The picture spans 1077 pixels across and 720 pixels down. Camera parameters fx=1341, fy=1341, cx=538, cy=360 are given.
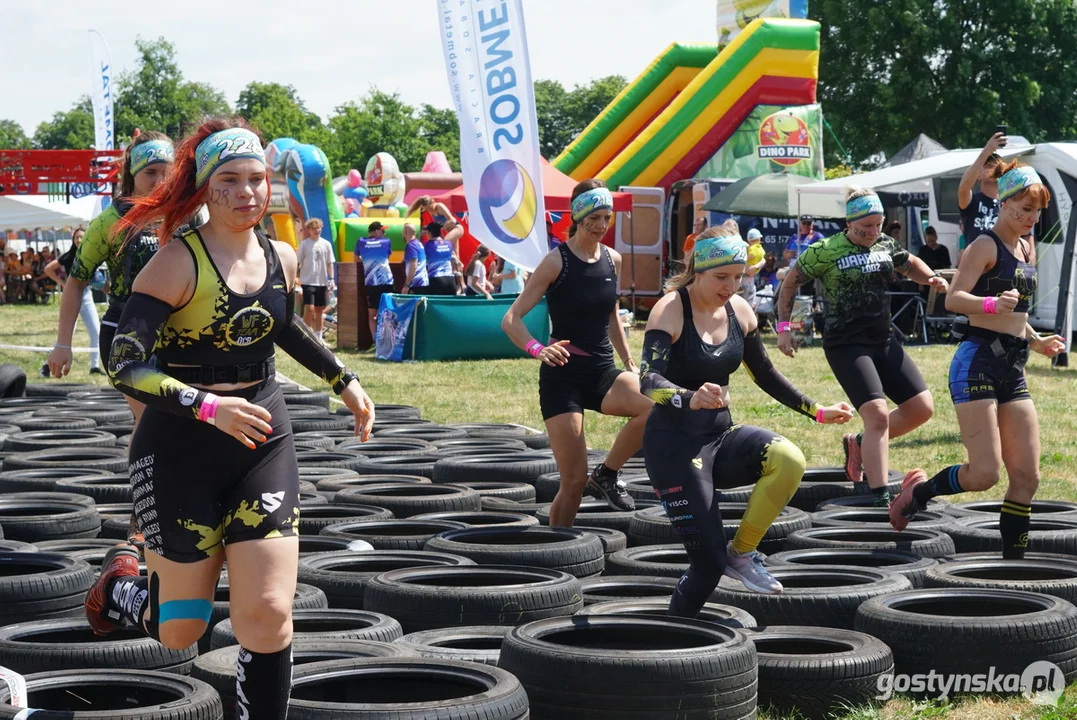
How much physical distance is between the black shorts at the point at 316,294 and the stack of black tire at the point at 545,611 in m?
13.4

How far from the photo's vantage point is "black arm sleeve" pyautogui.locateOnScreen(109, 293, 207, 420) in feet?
13.2

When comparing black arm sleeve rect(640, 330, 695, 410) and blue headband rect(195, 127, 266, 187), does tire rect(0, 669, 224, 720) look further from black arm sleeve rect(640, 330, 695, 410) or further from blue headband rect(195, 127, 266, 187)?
black arm sleeve rect(640, 330, 695, 410)

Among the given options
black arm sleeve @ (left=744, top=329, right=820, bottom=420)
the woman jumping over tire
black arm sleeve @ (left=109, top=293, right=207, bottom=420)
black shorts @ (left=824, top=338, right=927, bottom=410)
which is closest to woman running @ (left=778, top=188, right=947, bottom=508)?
black shorts @ (left=824, top=338, right=927, bottom=410)

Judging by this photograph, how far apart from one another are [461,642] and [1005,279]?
3.56m

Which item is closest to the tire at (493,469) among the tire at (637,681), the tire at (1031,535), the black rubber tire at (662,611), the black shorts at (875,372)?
the black shorts at (875,372)

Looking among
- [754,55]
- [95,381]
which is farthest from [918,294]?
[95,381]

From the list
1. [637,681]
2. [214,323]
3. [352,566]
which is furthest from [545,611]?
[214,323]

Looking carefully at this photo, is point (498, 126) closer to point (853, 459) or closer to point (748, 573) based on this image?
point (853, 459)

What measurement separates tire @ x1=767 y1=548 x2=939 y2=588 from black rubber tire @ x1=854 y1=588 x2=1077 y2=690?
3.91ft

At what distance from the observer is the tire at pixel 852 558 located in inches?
269

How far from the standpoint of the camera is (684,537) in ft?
17.7

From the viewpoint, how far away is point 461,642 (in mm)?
5539

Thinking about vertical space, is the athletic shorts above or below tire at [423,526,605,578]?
above

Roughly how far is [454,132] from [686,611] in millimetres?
101591
